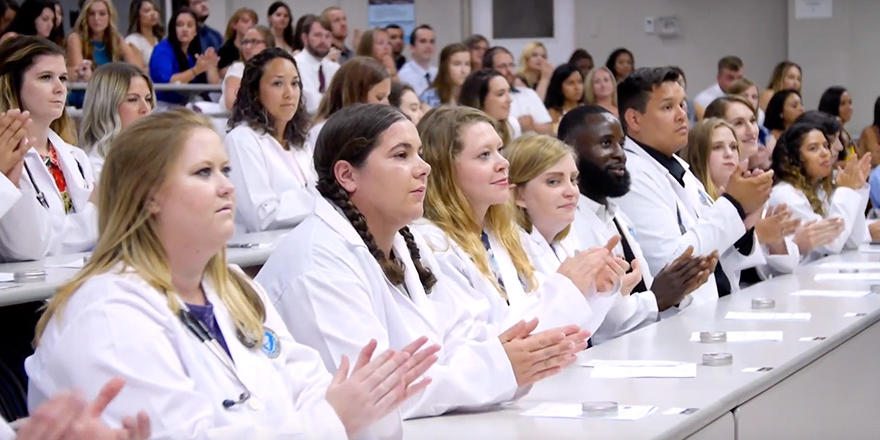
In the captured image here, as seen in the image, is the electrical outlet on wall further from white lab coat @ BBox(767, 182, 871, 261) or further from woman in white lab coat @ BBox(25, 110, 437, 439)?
woman in white lab coat @ BBox(25, 110, 437, 439)

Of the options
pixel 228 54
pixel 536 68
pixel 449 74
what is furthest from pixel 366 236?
pixel 536 68

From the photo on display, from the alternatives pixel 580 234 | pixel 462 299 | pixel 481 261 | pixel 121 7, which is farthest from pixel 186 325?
pixel 121 7

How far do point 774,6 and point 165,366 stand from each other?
10.8m

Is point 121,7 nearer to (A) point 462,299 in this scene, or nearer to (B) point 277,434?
(A) point 462,299

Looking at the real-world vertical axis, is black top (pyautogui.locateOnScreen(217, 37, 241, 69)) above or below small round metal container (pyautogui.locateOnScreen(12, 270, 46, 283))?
above

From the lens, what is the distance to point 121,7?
11.2m

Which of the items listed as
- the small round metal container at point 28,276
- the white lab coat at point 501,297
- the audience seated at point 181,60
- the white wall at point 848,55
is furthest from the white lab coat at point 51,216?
the white wall at point 848,55

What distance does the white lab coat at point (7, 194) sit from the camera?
12.6 ft

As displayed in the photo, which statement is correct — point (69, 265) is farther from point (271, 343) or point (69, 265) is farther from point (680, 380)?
point (680, 380)

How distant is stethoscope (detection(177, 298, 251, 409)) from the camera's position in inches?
86.7

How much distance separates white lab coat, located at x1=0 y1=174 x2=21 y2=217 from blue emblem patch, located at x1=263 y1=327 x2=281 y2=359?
1744 millimetres

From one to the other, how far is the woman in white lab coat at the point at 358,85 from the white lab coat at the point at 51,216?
168cm

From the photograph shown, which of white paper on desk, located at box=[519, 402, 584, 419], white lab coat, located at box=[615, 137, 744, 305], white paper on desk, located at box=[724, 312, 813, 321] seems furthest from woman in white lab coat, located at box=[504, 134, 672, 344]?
white paper on desk, located at box=[519, 402, 584, 419]

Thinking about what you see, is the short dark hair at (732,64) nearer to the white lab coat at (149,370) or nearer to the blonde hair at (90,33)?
the blonde hair at (90,33)
